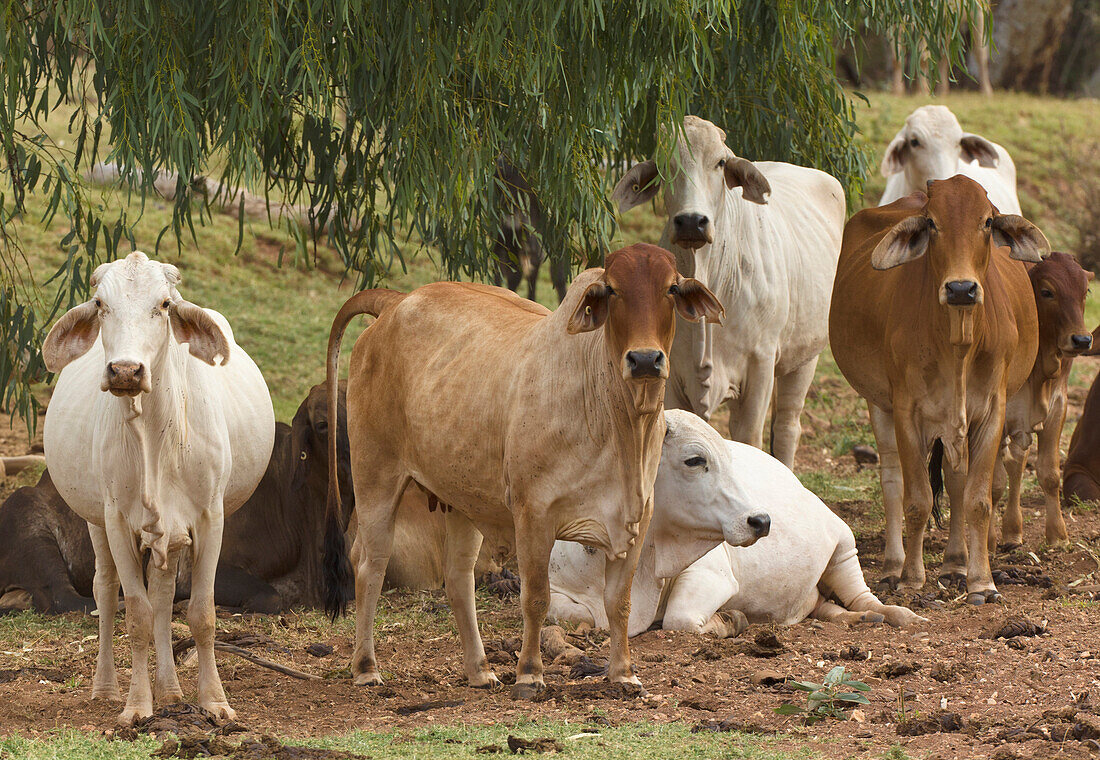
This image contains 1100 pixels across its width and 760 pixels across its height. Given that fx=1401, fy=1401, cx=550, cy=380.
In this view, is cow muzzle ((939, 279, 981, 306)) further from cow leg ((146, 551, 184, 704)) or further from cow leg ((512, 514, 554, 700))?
cow leg ((146, 551, 184, 704))

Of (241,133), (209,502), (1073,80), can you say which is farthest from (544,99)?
(1073,80)

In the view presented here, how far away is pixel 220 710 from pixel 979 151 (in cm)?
609

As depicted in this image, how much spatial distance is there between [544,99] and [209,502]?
2623 millimetres

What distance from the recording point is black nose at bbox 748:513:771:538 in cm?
550

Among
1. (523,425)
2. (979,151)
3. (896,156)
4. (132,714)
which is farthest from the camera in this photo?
(896,156)

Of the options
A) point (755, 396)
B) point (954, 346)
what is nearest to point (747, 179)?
point (755, 396)

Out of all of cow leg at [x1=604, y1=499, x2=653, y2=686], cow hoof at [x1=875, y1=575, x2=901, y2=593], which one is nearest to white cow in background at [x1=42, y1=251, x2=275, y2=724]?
cow leg at [x1=604, y1=499, x2=653, y2=686]

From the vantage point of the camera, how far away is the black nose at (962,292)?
5719mm

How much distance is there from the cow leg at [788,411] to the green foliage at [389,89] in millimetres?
1521

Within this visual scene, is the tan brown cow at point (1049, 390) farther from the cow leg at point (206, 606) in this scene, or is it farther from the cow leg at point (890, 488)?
the cow leg at point (206, 606)

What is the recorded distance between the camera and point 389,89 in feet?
20.4

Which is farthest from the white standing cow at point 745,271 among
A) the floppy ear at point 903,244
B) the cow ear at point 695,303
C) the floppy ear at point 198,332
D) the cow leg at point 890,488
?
the floppy ear at point 198,332

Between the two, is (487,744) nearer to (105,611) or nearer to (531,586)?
(531,586)

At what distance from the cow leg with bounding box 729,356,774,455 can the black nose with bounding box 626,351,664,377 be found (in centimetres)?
290
